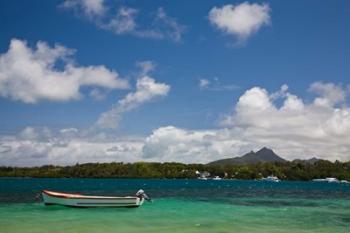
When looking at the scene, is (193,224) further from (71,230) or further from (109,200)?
(109,200)

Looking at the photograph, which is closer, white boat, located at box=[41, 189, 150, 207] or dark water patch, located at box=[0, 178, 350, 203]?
white boat, located at box=[41, 189, 150, 207]

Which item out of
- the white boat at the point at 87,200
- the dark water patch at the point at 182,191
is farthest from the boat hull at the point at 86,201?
the dark water patch at the point at 182,191

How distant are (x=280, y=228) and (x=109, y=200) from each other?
19665 millimetres

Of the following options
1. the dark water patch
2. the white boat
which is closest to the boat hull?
the white boat

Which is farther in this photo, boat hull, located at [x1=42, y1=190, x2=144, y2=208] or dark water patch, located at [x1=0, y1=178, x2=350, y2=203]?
dark water patch, located at [x1=0, y1=178, x2=350, y2=203]

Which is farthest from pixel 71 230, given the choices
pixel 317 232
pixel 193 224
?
pixel 317 232

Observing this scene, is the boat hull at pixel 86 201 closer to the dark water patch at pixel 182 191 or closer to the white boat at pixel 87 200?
the white boat at pixel 87 200

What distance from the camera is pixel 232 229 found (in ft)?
96.6

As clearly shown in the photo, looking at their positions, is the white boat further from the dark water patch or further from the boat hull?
the dark water patch

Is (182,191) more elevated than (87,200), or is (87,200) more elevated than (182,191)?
(182,191)

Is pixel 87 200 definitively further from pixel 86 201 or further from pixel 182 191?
pixel 182 191

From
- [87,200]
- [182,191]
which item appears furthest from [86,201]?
[182,191]

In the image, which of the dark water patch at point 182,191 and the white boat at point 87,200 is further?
the dark water patch at point 182,191

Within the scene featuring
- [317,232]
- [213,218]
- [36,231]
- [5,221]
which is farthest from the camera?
[213,218]
